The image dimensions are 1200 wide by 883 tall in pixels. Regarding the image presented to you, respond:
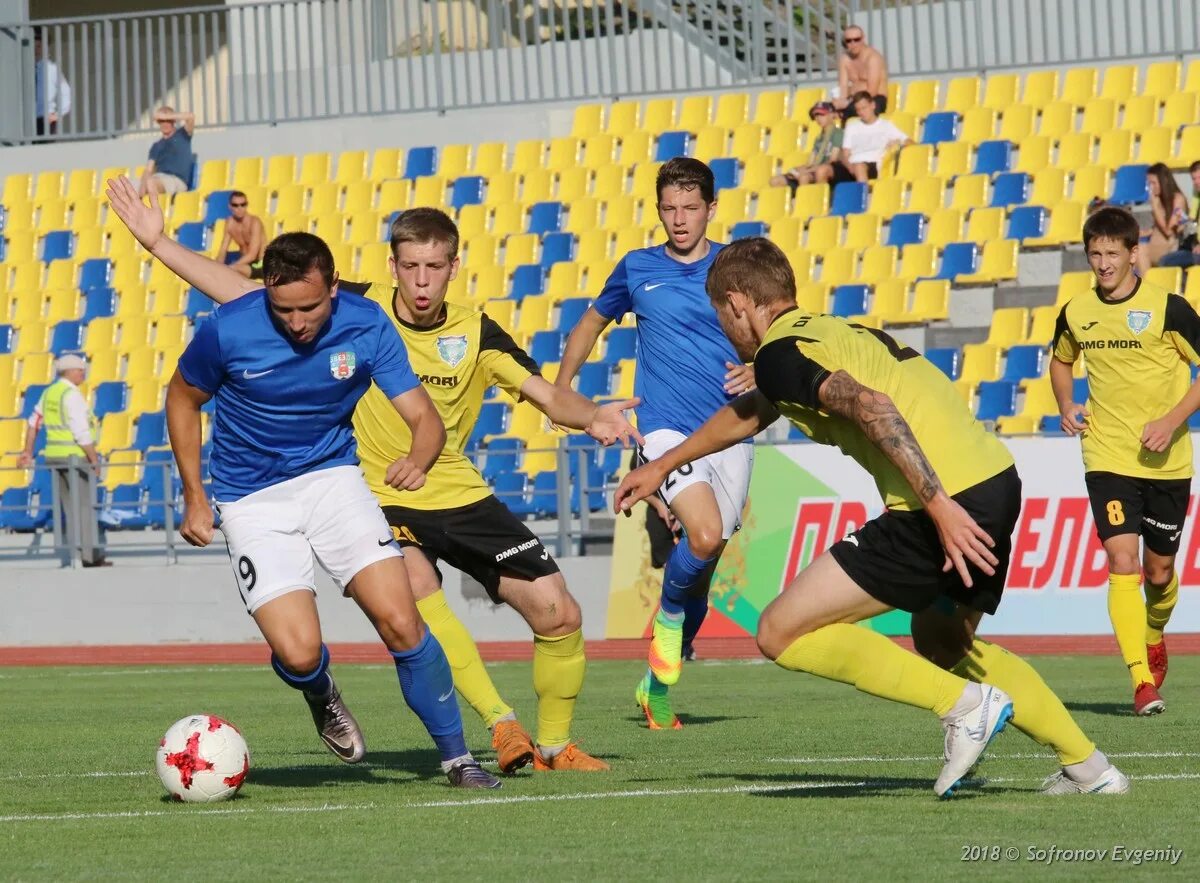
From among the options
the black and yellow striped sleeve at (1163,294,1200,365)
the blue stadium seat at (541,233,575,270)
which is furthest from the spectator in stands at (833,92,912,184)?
the black and yellow striped sleeve at (1163,294,1200,365)

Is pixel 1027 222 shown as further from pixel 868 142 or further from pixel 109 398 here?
pixel 109 398

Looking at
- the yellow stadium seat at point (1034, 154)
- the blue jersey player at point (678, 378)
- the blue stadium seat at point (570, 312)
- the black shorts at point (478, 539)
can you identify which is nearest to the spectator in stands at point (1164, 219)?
the yellow stadium seat at point (1034, 154)

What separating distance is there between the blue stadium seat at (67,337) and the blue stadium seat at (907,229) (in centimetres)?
1000

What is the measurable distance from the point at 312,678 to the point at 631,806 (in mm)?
1424

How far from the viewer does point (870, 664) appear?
630 cm

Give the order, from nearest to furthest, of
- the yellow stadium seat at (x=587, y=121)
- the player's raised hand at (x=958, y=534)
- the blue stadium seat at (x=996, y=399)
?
the player's raised hand at (x=958, y=534) → the blue stadium seat at (x=996, y=399) → the yellow stadium seat at (x=587, y=121)

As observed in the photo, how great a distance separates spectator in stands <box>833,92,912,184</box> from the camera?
2184 centimetres

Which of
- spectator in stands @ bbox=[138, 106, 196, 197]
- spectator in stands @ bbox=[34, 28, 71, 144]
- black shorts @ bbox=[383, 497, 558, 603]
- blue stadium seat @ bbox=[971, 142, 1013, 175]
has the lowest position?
black shorts @ bbox=[383, 497, 558, 603]

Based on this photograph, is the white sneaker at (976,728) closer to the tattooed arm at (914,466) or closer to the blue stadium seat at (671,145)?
the tattooed arm at (914,466)

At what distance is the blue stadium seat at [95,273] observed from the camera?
2517cm

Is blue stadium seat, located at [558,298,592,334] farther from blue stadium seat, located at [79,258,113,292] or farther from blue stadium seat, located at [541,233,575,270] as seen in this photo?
blue stadium seat, located at [79,258,113,292]

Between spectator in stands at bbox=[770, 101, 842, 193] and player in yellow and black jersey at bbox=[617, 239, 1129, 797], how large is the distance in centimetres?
1580

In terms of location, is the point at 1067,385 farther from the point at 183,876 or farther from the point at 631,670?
the point at 183,876

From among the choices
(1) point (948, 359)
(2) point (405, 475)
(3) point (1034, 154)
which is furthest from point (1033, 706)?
(3) point (1034, 154)
